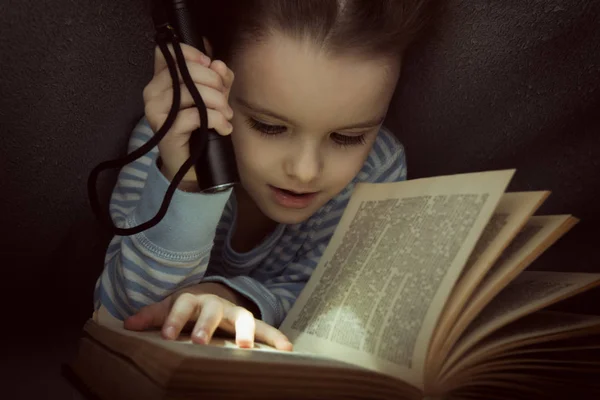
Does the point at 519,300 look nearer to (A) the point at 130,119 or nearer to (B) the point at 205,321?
(B) the point at 205,321

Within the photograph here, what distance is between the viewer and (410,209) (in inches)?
31.8

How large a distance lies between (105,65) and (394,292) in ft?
1.74

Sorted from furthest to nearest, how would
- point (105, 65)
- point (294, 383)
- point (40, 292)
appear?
point (40, 292), point (105, 65), point (294, 383)

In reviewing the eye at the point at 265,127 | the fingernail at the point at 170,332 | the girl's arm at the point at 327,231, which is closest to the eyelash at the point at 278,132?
the eye at the point at 265,127

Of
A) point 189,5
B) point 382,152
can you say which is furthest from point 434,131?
point 189,5

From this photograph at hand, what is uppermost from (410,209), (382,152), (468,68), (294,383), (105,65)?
(468,68)

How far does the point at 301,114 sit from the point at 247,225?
401 mm

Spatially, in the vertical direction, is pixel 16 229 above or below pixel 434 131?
below

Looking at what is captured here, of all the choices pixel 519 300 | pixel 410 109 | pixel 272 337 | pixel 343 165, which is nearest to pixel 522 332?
pixel 519 300

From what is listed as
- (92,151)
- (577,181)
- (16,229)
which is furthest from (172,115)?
(577,181)

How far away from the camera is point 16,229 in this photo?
100 centimetres

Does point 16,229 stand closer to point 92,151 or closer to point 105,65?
point 92,151

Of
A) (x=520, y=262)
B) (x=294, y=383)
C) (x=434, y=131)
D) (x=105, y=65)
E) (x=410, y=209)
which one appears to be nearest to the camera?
(x=294, y=383)

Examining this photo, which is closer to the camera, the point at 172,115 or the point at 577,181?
the point at 172,115
